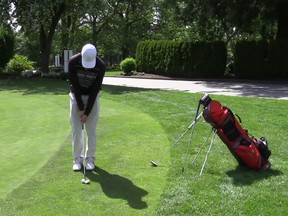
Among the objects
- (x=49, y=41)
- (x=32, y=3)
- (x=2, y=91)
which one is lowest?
(x=2, y=91)

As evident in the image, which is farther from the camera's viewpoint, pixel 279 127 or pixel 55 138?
pixel 279 127

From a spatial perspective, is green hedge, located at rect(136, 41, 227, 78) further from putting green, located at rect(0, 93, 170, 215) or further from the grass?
putting green, located at rect(0, 93, 170, 215)

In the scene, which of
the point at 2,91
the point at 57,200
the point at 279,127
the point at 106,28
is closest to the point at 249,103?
the point at 279,127

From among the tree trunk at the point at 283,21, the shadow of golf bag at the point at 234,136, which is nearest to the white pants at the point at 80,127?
the shadow of golf bag at the point at 234,136

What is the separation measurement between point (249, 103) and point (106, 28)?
37.9 m

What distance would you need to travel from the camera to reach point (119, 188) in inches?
200

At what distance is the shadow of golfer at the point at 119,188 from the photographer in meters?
4.66

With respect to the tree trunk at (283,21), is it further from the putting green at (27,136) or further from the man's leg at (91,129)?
the man's leg at (91,129)

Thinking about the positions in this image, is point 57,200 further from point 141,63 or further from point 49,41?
point 141,63

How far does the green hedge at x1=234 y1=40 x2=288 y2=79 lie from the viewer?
22.8 metres

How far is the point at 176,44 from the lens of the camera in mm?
26672

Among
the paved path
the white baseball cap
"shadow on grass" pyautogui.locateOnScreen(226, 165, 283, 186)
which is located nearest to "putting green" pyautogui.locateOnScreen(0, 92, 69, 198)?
the white baseball cap

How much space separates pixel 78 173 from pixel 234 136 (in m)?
2.18

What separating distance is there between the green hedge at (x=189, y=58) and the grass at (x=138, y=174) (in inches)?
606
